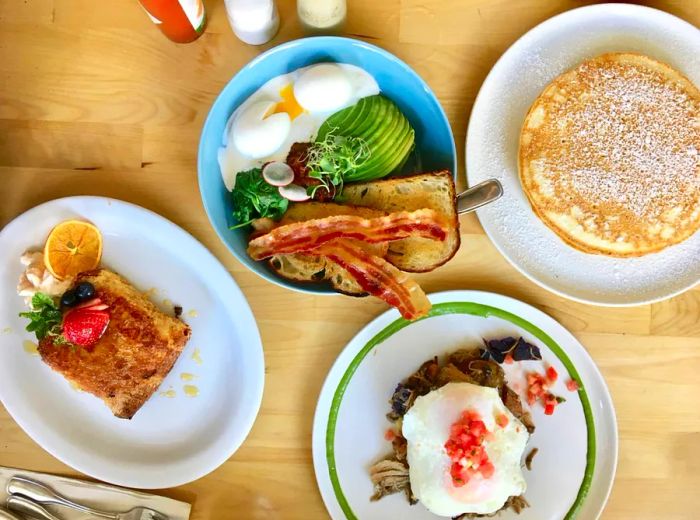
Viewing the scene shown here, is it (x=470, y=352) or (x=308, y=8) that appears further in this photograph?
(x=470, y=352)

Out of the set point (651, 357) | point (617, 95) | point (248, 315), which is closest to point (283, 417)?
point (248, 315)

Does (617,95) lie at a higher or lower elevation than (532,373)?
higher

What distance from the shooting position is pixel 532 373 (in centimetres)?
143

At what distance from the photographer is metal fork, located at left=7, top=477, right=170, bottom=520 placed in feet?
4.64

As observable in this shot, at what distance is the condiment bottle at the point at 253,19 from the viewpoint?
3.95 ft

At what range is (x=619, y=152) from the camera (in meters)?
1.28

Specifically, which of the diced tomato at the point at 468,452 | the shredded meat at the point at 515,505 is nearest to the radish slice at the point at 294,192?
the diced tomato at the point at 468,452

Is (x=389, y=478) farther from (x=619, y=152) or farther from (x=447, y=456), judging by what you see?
(x=619, y=152)

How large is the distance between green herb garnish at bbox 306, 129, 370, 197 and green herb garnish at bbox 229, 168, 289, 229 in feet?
0.25

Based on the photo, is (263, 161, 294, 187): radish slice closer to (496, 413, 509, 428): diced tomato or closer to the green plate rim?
the green plate rim

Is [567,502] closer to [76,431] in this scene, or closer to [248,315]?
[248,315]

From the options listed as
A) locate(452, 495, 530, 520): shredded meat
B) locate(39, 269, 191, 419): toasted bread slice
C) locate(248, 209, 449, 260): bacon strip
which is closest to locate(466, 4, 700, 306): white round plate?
locate(248, 209, 449, 260): bacon strip

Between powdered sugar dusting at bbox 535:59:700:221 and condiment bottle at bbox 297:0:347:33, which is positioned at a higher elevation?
condiment bottle at bbox 297:0:347:33

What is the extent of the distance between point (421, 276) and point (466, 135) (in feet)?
1.09
